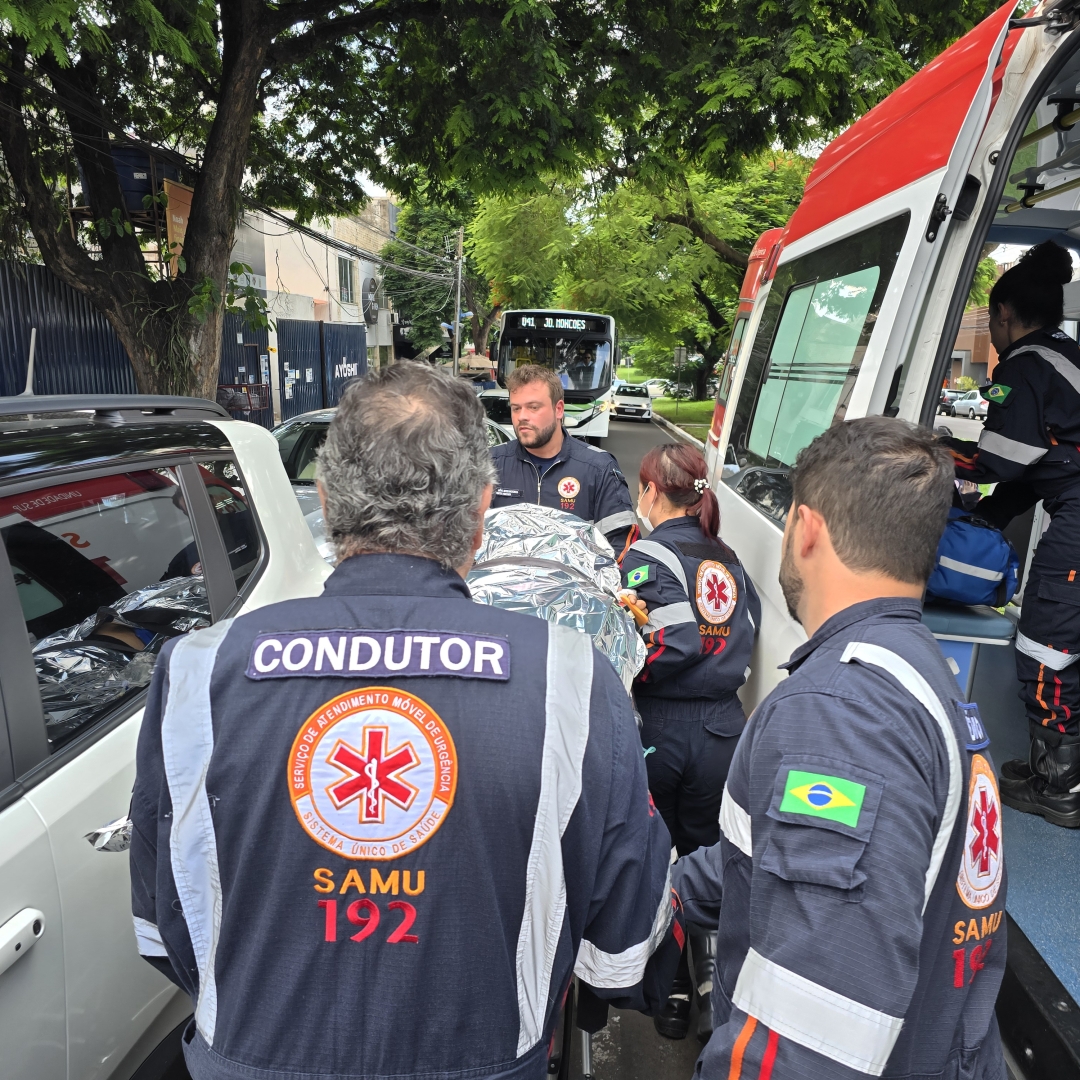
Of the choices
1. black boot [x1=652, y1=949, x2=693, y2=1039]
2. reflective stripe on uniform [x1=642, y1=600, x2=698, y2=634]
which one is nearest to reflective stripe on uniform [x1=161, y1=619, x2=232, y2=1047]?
reflective stripe on uniform [x1=642, y1=600, x2=698, y2=634]

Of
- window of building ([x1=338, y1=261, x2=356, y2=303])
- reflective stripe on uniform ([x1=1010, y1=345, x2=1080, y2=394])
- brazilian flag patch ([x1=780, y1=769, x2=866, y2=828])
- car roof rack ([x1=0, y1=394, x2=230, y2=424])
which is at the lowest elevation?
brazilian flag patch ([x1=780, y1=769, x2=866, y2=828])

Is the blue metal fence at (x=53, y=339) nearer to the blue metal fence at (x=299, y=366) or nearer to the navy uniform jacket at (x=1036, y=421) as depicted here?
the blue metal fence at (x=299, y=366)

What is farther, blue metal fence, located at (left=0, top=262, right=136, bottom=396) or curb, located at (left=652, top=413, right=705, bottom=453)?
curb, located at (left=652, top=413, right=705, bottom=453)

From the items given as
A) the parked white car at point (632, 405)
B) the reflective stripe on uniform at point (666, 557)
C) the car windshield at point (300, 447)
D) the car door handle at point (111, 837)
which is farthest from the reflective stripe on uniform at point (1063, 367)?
the parked white car at point (632, 405)

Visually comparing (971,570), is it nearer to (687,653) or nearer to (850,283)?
(687,653)

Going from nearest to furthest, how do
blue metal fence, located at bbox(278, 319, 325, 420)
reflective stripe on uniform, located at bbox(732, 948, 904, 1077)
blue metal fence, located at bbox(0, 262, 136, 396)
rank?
1. reflective stripe on uniform, located at bbox(732, 948, 904, 1077)
2. blue metal fence, located at bbox(0, 262, 136, 396)
3. blue metal fence, located at bbox(278, 319, 325, 420)

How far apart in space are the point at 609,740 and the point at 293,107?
10610 mm

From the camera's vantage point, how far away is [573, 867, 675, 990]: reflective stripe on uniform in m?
1.31

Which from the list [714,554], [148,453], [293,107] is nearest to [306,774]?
[148,453]

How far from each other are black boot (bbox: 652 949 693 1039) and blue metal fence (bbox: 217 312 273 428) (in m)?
12.4

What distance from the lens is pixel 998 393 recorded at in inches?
110

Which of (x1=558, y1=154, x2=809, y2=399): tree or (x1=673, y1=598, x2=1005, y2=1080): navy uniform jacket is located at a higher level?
(x1=558, y1=154, x2=809, y2=399): tree

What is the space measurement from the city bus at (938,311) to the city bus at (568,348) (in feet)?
47.2

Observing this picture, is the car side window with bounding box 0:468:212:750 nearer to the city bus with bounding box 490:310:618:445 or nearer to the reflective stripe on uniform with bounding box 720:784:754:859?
the reflective stripe on uniform with bounding box 720:784:754:859
